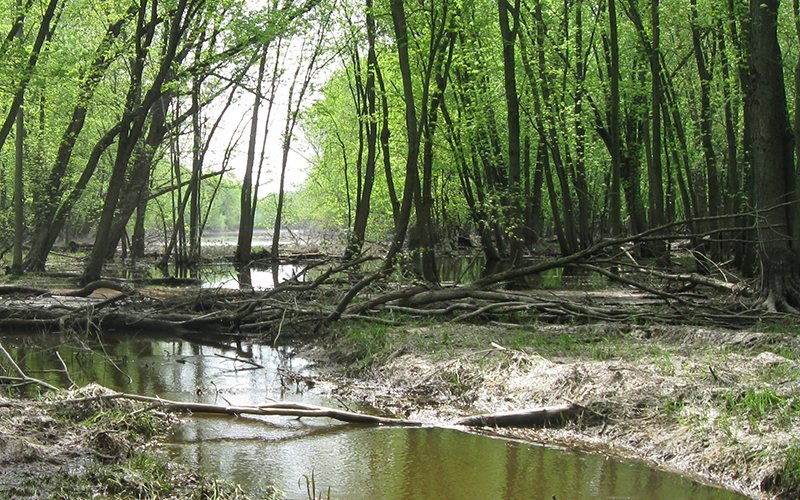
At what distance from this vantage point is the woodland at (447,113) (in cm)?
1022

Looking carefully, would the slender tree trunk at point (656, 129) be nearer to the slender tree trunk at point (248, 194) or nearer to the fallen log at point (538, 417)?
the fallen log at point (538, 417)

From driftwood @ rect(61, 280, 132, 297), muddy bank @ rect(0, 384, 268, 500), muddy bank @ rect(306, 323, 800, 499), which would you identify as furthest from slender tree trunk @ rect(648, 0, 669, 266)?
muddy bank @ rect(0, 384, 268, 500)

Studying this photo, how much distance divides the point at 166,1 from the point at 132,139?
10.3 ft

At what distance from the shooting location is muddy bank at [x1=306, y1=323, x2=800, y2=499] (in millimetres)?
4832

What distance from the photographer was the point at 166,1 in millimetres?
14477

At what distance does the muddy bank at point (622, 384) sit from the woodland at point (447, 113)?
4.57 ft

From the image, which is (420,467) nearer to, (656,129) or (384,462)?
(384,462)

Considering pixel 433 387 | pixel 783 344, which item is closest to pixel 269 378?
pixel 433 387

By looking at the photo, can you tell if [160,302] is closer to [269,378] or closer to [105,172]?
[269,378]

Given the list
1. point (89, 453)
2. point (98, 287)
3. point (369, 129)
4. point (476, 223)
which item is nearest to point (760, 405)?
point (89, 453)

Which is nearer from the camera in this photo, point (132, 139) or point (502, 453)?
point (502, 453)

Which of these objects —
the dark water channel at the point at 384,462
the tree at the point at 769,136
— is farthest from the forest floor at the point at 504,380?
the tree at the point at 769,136

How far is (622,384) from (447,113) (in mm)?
13997

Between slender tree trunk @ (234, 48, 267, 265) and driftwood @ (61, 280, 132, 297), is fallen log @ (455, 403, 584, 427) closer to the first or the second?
driftwood @ (61, 280, 132, 297)
